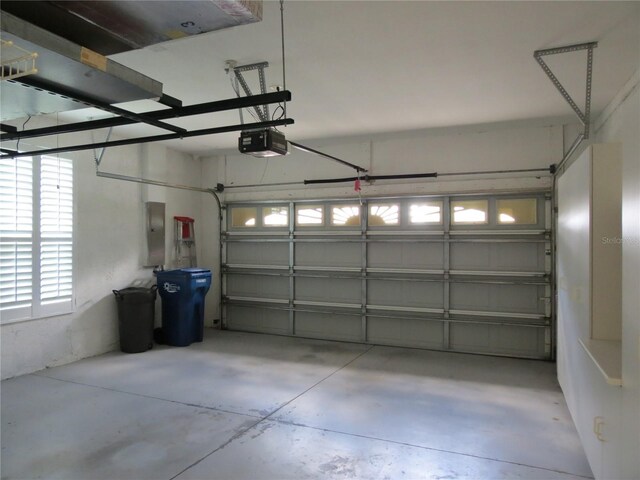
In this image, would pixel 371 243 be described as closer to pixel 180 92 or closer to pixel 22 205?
pixel 180 92

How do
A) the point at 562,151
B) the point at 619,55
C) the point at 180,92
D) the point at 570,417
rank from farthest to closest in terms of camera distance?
the point at 562,151 < the point at 180,92 < the point at 570,417 < the point at 619,55

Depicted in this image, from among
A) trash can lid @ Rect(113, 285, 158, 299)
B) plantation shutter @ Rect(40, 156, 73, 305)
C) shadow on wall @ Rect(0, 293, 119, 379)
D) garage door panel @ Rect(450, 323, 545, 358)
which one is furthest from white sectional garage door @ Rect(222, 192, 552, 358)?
plantation shutter @ Rect(40, 156, 73, 305)

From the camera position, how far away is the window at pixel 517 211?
522 cm

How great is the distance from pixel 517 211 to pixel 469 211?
0.57 metres

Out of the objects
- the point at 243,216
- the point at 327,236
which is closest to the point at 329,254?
the point at 327,236

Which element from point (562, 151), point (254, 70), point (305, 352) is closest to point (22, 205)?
point (254, 70)

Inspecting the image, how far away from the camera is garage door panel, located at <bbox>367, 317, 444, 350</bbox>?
5.66m

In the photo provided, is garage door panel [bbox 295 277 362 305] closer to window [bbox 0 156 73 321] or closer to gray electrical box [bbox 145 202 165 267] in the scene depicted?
gray electrical box [bbox 145 202 165 267]

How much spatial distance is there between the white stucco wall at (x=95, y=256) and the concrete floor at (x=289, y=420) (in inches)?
11.6

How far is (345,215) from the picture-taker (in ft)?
20.3

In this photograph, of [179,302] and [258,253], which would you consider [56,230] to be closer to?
[179,302]

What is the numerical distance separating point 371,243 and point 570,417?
3.20 m

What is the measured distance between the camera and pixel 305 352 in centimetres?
554

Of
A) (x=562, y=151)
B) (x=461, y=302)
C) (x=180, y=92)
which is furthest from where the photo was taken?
(x=461, y=302)
